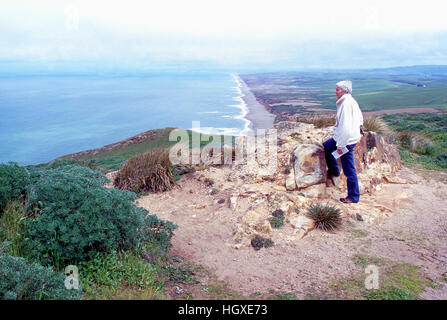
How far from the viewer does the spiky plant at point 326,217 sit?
5719 millimetres

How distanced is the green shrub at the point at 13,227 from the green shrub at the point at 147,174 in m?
3.74

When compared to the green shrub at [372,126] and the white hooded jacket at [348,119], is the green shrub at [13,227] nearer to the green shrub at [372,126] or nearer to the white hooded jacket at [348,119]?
the white hooded jacket at [348,119]

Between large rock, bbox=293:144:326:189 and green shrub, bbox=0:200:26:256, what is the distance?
5.45 meters

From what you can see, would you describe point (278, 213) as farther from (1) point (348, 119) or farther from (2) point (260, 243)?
(1) point (348, 119)

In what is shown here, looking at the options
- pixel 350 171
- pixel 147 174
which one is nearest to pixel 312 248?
pixel 350 171

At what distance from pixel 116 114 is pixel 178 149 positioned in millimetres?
95270

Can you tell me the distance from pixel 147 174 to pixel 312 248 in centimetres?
526

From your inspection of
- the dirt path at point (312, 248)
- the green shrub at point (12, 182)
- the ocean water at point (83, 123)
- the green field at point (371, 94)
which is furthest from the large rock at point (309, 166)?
the green field at point (371, 94)

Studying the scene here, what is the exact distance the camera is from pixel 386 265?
4559 millimetres

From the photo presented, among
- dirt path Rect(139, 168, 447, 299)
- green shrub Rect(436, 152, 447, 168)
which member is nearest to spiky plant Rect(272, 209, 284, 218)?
dirt path Rect(139, 168, 447, 299)

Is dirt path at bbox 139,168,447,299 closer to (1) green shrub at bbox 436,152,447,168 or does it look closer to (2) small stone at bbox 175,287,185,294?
(2) small stone at bbox 175,287,185,294

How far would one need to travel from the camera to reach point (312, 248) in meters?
5.14

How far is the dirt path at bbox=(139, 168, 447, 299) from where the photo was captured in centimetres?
431

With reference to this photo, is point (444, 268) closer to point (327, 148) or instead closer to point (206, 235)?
point (327, 148)
